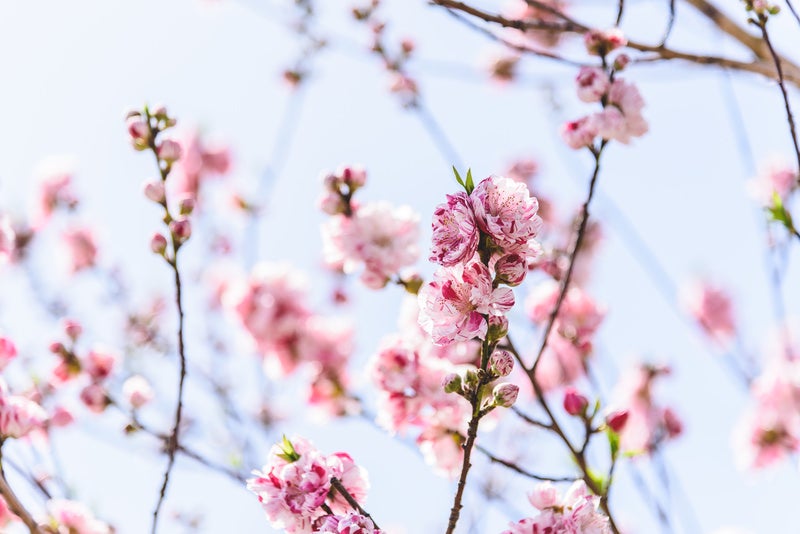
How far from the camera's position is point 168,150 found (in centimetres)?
179

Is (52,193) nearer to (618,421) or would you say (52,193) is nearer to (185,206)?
(185,206)

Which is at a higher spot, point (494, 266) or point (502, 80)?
point (502, 80)

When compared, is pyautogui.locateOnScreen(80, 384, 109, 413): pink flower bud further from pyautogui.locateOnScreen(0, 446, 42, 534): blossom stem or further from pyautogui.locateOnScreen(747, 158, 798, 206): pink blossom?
pyautogui.locateOnScreen(747, 158, 798, 206): pink blossom

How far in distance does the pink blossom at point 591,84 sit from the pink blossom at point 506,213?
0.79 m

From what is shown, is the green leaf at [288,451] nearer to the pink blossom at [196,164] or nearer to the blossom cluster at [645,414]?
the blossom cluster at [645,414]

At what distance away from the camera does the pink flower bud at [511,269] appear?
1.09m

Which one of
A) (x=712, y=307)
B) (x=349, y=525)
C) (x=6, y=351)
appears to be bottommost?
(x=349, y=525)

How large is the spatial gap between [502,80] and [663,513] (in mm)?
2695

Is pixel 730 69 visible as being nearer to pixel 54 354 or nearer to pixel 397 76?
pixel 397 76

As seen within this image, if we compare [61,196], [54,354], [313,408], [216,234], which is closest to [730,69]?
[313,408]

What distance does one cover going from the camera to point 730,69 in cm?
222

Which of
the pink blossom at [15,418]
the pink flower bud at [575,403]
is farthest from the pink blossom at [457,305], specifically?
the pink blossom at [15,418]

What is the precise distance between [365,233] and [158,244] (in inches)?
23.9

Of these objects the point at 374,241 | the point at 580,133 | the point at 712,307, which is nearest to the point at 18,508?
the point at 374,241
